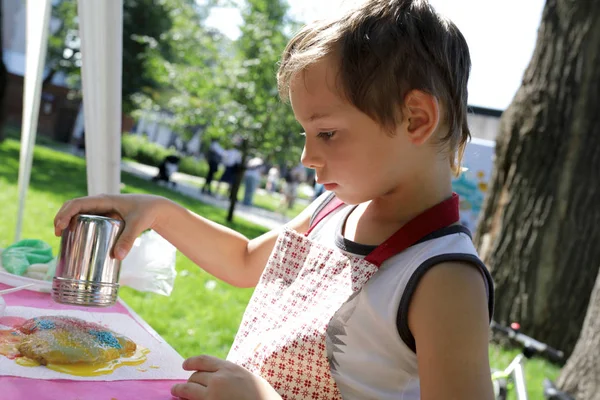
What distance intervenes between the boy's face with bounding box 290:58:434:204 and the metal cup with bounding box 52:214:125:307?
0.35 m

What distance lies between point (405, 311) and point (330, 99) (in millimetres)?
343

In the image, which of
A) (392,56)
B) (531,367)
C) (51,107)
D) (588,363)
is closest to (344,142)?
(392,56)

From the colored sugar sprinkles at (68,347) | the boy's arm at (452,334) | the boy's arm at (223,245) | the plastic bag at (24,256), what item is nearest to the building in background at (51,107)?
the plastic bag at (24,256)

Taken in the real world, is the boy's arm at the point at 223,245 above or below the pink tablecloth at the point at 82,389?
above

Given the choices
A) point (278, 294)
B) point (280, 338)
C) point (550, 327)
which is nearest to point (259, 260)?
point (278, 294)

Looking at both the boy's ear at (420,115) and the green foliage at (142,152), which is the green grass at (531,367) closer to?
the boy's ear at (420,115)

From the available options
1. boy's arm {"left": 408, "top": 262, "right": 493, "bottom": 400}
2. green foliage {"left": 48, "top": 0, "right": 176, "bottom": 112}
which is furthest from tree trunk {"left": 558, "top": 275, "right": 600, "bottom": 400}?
green foliage {"left": 48, "top": 0, "right": 176, "bottom": 112}

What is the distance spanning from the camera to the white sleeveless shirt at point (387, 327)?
3.27 ft

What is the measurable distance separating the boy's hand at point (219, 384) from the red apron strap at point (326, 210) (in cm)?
43

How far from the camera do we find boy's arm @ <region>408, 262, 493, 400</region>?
0.90m

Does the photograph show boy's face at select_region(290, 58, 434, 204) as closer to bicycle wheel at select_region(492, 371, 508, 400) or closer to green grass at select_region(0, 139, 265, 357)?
green grass at select_region(0, 139, 265, 357)

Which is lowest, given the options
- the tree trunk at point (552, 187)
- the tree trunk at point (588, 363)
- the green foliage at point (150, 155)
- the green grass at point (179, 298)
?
the green foliage at point (150, 155)

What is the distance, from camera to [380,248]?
3.60 ft

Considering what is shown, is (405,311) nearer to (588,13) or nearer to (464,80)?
(464,80)
